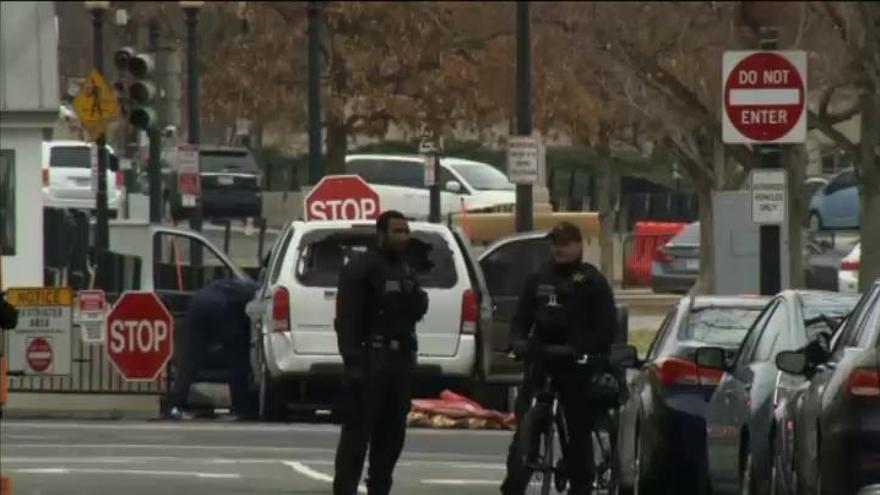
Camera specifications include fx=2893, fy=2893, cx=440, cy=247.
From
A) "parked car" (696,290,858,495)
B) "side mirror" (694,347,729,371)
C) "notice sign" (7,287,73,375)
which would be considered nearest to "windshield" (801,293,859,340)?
"parked car" (696,290,858,495)

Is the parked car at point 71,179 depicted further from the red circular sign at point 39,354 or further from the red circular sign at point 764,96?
the red circular sign at point 764,96

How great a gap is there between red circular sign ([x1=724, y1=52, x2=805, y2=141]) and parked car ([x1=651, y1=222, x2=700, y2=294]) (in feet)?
67.9

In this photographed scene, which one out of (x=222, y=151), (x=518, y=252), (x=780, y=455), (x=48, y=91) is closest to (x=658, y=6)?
(x=48, y=91)

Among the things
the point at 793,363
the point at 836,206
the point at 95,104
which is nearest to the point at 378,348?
the point at 793,363

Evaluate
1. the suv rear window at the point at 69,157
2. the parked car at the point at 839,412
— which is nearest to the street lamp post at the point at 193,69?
the suv rear window at the point at 69,157

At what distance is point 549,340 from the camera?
15.8 meters

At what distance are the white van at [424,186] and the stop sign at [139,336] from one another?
2282cm

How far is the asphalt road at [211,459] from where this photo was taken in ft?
61.1

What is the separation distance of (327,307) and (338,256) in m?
0.67

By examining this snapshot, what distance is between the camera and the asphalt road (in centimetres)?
1862

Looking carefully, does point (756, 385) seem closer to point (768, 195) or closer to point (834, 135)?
point (768, 195)

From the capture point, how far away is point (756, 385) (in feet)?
50.1

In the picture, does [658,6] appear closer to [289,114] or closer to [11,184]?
[11,184]

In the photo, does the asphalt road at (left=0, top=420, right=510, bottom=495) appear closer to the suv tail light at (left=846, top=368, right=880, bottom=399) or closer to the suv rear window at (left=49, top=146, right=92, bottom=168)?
the suv tail light at (left=846, top=368, right=880, bottom=399)
